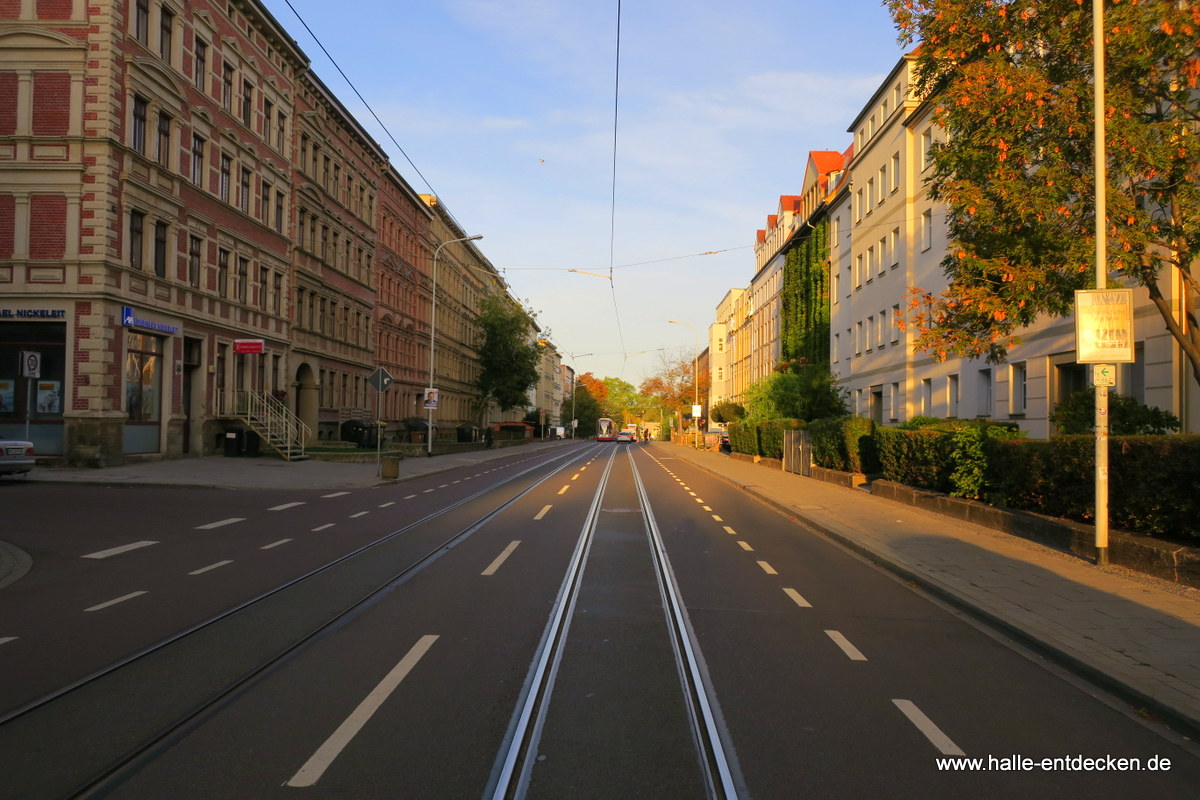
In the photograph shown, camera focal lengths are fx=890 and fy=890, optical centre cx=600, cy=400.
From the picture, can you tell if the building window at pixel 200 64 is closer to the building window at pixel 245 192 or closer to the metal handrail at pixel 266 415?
the building window at pixel 245 192

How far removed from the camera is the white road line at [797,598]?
868 cm

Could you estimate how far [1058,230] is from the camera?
40.5 feet

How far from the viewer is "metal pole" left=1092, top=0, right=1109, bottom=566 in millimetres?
10328

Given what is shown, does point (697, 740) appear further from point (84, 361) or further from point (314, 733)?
point (84, 361)

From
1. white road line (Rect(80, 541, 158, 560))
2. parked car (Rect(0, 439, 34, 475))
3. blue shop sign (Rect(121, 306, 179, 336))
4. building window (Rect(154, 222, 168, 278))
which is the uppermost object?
building window (Rect(154, 222, 168, 278))

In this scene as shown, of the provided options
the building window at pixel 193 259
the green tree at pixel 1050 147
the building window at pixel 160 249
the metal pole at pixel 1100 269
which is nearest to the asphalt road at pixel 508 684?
the metal pole at pixel 1100 269

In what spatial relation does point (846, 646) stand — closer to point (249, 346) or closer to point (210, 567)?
point (210, 567)

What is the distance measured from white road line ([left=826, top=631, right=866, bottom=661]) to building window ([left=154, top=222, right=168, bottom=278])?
25218 mm

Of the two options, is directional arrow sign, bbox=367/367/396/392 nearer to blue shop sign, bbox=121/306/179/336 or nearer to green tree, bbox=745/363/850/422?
blue shop sign, bbox=121/306/179/336

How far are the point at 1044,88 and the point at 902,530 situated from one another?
22.8 feet

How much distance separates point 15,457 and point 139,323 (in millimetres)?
6618

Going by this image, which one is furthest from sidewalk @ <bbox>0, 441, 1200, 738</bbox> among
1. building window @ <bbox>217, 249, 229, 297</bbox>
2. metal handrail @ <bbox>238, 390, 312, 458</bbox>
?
building window @ <bbox>217, 249, 229, 297</bbox>

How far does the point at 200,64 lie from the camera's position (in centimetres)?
2925

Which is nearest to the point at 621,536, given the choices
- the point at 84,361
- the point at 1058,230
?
the point at 1058,230
